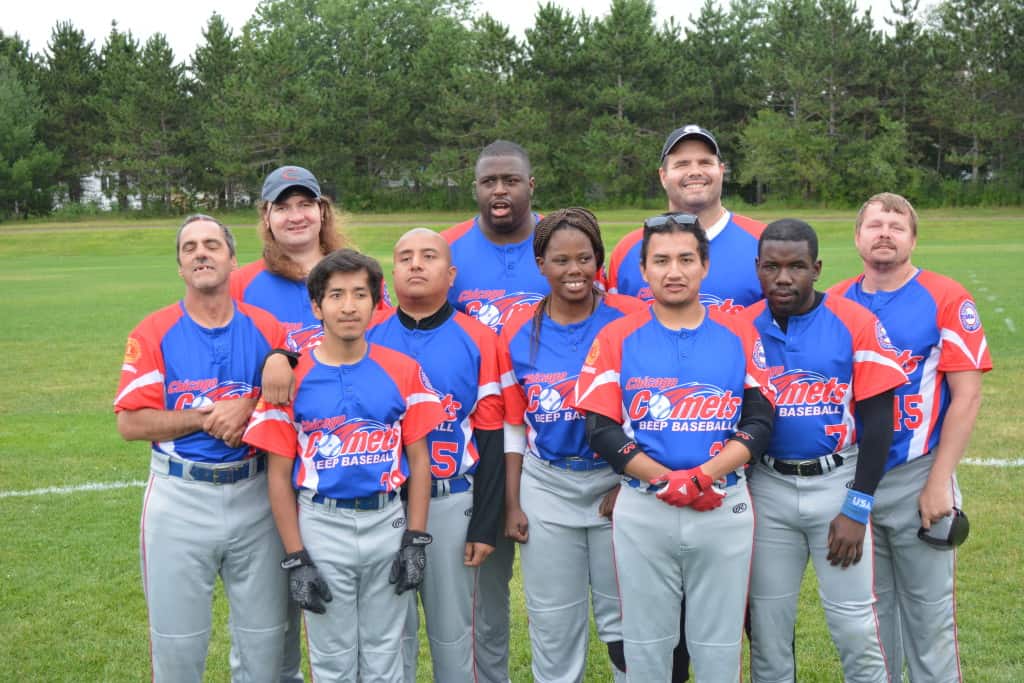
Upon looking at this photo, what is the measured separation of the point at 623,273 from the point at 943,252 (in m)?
28.0

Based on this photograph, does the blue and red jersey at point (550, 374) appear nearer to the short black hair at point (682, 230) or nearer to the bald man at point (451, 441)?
the bald man at point (451, 441)

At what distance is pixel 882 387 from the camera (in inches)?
144

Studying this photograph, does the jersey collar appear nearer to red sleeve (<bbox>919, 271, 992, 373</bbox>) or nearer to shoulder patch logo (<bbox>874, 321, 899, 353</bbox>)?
shoulder patch logo (<bbox>874, 321, 899, 353</bbox>)

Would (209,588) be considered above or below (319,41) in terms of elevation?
below

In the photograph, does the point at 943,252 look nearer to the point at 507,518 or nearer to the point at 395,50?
the point at 507,518

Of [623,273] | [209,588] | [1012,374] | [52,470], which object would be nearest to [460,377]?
[623,273]

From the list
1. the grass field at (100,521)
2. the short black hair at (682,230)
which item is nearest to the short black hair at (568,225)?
the short black hair at (682,230)

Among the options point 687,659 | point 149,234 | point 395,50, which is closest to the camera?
point 687,659

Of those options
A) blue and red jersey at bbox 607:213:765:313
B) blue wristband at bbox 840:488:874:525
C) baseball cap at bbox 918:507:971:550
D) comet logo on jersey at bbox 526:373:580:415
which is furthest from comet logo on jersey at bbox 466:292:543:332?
baseball cap at bbox 918:507:971:550

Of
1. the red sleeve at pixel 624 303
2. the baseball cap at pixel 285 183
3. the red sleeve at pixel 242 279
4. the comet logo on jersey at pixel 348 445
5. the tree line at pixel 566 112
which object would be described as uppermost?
the tree line at pixel 566 112

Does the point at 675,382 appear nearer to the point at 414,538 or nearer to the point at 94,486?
the point at 414,538

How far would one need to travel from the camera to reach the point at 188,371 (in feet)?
12.4

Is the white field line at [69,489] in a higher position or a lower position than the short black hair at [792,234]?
lower

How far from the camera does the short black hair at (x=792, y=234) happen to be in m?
3.80
